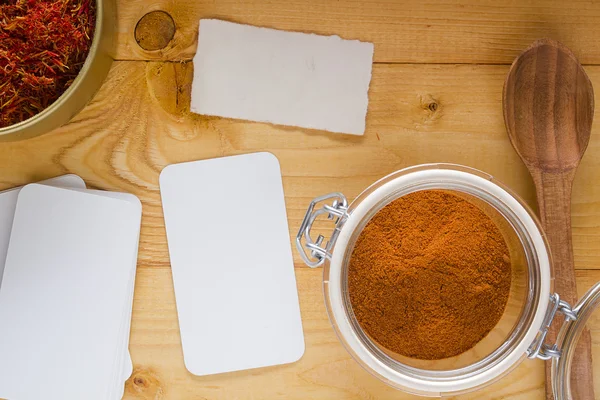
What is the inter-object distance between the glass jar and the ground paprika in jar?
11 millimetres

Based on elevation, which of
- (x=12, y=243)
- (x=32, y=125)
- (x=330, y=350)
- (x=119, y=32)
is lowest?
(x=330, y=350)

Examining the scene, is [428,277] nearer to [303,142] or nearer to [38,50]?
[303,142]

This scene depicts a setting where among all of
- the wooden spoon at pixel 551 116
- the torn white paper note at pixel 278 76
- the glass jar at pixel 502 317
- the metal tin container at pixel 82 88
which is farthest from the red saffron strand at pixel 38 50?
the wooden spoon at pixel 551 116

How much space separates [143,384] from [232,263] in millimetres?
167

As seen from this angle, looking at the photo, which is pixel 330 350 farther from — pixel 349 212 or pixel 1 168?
pixel 1 168

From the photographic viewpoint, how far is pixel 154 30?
63cm

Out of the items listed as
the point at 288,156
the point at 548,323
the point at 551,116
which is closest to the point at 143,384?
the point at 288,156

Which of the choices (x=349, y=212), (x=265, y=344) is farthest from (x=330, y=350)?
(x=349, y=212)

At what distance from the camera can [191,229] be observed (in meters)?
0.64

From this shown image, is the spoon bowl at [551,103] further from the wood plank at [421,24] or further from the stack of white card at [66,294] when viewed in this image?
the stack of white card at [66,294]

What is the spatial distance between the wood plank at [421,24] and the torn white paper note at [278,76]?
2 centimetres

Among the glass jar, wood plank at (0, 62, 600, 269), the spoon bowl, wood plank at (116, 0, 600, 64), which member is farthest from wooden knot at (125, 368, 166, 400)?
the spoon bowl

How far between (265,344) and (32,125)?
334mm

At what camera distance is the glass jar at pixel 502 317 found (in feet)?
1.69
